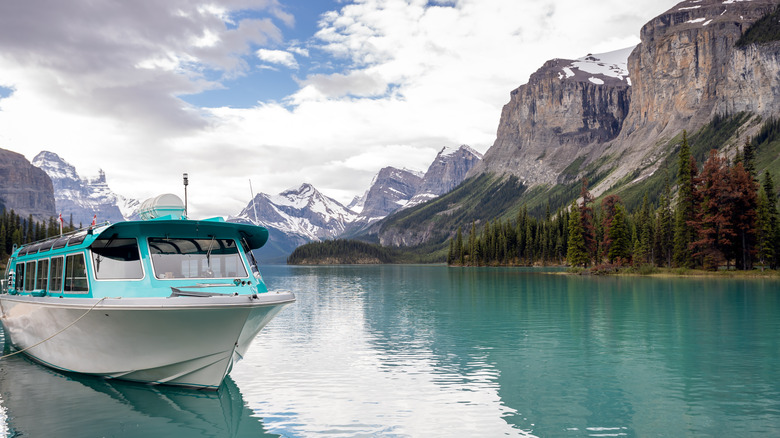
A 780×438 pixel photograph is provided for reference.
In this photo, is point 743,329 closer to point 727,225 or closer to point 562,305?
point 562,305

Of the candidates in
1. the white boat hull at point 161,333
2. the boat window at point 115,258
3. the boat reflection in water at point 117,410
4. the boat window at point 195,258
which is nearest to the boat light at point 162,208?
the boat window at point 195,258

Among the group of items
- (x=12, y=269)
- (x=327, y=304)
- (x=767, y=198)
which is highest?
(x=767, y=198)

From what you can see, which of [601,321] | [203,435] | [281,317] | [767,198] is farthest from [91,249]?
[767,198]

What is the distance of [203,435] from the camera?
576 inches

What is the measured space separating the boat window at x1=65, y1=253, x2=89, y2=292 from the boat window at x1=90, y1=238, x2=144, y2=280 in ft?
2.32

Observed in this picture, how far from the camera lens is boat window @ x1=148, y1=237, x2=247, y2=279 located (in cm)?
1866

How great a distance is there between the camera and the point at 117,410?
16.7 m

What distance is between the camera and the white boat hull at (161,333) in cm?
1659

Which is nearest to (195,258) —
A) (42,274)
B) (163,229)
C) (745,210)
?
(163,229)

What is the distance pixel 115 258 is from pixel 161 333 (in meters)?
3.58

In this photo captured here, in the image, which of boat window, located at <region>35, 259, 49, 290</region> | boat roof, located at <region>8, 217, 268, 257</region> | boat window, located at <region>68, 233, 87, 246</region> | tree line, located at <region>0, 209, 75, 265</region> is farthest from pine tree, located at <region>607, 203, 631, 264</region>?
tree line, located at <region>0, 209, 75, 265</region>

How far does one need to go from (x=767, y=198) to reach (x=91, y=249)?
397 feet

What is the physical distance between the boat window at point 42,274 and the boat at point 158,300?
5.46ft

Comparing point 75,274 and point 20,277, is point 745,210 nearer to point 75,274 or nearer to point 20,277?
point 75,274
